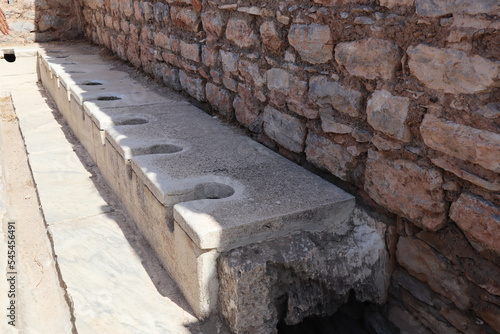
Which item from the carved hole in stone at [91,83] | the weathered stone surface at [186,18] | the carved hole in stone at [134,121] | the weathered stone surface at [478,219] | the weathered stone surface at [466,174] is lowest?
the carved hole in stone at [134,121]

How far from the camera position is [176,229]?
236 centimetres

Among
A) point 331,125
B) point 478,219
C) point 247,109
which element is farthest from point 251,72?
point 478,219

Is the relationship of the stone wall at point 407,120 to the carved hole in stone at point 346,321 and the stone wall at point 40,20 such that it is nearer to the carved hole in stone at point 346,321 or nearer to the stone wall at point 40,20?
the carved hole in stone at point 346,321

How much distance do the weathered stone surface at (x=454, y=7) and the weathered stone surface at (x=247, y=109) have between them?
156 centimetres

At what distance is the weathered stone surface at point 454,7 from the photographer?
1662mm

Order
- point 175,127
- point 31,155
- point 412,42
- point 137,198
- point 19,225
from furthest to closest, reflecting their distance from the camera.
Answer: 1. point 31,155
2. point 175,127
3. point 19,225
4. point 137,198
5. point 412,42

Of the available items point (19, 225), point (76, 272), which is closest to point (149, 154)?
point (76, 272)

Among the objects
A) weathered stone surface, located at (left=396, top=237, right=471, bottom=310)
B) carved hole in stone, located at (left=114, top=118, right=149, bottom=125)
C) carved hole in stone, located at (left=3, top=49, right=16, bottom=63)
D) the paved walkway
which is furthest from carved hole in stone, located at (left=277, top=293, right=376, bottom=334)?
carved hole in stone, located at (left=3, top=49, right=16, bottom=63)

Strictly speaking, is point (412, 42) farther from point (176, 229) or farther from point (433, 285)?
point (176, 229)

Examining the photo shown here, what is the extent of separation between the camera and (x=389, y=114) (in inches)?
85.7

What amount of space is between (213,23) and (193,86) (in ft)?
2.48

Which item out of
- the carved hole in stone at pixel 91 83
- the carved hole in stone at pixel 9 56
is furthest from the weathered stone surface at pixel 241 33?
the carved hole in stone at pixel 9 56

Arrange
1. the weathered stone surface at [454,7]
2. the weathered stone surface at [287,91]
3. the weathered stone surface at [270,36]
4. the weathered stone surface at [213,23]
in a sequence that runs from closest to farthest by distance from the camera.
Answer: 1. the weathered stone surface at [454,7]
2. the weathered stone surface at [287,91]
3. the weathered stone surface at [270,36]
4. the weathered stone surface at [213,23]

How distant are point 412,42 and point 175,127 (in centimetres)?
206
